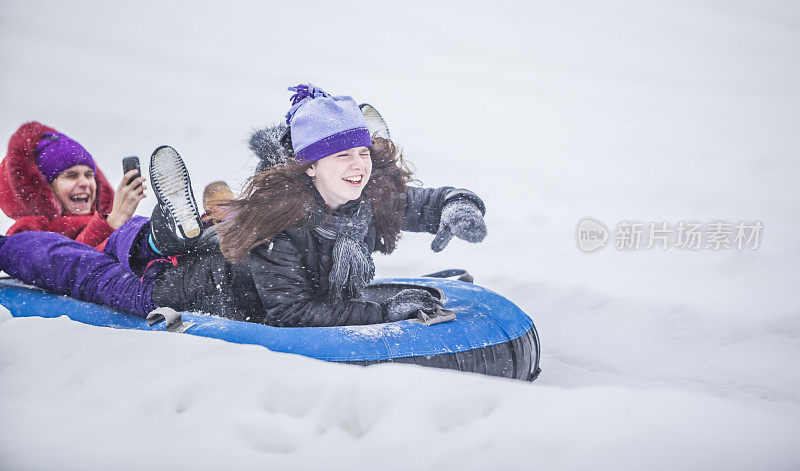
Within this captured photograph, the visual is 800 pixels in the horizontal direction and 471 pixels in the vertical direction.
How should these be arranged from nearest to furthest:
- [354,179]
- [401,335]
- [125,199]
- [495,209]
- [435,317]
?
1. [401,335]
2. [435,317]
3. [354,179]
4. [125,199]
5. [495,209]

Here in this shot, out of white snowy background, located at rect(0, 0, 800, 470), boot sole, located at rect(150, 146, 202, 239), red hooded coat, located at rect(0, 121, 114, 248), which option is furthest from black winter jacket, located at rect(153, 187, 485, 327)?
red hooded coat, located at rect(0, 121, 114, 248)

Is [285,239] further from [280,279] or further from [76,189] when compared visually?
[76,189]

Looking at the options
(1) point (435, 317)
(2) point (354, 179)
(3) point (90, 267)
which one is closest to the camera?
(1) point (435, 317)

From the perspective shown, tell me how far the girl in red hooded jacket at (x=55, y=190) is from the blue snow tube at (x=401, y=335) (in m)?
0.60

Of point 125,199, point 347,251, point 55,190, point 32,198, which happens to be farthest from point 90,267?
point 347,251

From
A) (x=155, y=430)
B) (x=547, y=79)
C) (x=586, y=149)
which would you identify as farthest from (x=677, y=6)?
(x=155, y=430)

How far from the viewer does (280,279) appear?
2.12 metres

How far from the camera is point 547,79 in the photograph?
30.1ft

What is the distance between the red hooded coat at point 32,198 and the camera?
3010 mm

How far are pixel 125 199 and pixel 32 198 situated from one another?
0.56m

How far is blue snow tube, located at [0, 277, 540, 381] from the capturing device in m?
1.90

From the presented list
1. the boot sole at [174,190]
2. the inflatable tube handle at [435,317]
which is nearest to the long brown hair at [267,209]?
the boot sole at [174,190]

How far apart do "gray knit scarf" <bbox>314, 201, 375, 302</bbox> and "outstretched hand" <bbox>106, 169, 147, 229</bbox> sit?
4.29ft

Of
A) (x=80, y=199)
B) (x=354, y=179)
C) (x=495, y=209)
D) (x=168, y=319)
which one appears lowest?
(x=168, y=319)
